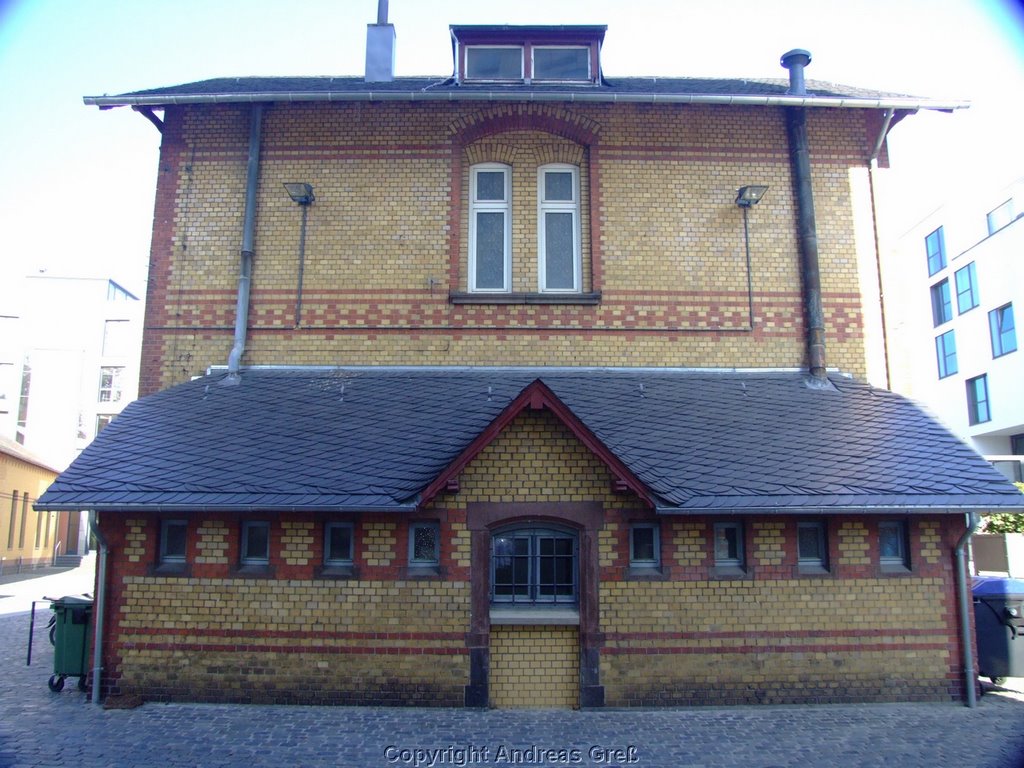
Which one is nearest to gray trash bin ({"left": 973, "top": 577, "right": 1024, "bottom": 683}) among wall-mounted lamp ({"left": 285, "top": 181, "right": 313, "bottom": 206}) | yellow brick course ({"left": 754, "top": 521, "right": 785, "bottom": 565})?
yellow brick course ({"left": 754, "top": 521, "right": 785, "bottom": 565})

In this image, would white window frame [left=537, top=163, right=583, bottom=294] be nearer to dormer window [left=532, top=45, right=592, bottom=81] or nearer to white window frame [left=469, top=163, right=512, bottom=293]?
white window frame [left=469, top=163, right=512, bottom=293]

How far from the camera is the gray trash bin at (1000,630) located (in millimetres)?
8453

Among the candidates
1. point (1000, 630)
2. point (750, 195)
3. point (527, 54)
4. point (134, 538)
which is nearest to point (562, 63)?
point (527, 54)

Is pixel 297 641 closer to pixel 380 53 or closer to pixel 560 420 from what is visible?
pixel 560 420

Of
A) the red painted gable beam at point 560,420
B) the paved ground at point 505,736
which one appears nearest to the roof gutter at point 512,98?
the red painted gable beam at point 560,420

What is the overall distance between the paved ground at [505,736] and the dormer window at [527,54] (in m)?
8.95

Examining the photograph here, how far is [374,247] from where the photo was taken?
Result: 1012 centimetres

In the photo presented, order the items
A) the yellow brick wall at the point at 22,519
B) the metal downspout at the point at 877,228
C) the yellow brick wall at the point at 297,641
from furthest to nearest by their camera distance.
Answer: the yellow brick wall at the point at 22,519, the metal downspout at the point at 877,228, the yellow brick wall at the point at 297,641

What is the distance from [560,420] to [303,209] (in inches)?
196

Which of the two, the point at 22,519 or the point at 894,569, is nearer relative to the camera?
the point at 894,569

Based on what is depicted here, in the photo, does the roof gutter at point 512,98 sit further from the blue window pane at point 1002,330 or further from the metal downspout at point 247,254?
the blue window pane at point 1002,330

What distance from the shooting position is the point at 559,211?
34.0 ft

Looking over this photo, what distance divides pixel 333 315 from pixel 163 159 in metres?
3.45

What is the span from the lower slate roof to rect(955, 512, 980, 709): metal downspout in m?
0.72
